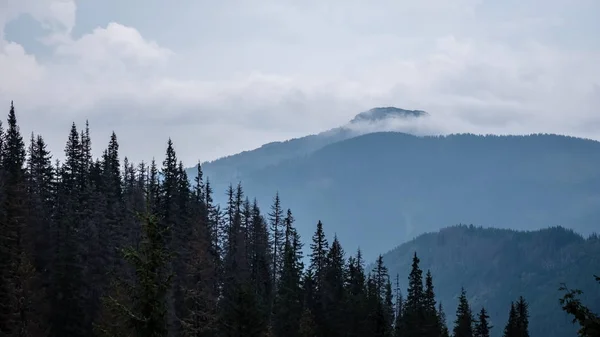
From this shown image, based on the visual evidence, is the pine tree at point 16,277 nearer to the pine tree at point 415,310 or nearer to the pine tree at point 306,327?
the pine tree at point 306,327

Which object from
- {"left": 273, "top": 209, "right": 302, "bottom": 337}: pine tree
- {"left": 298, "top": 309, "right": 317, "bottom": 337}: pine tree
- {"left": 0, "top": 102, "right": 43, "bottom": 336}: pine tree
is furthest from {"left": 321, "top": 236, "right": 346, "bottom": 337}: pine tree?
{"left": 0, "top": 102, "right": 43, "bottom": 336}: pine tree

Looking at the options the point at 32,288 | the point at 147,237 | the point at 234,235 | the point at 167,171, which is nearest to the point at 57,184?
the point at 167,171

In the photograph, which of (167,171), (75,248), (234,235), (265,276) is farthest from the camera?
(234,235)

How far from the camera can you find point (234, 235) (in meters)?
79.2

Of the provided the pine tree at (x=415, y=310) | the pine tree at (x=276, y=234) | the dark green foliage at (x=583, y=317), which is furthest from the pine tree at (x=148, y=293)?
the pine tree at (x=276, y=234)

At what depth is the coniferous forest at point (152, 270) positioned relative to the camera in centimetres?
3644

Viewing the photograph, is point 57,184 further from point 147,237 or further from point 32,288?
point 147,237

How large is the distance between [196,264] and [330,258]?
79.7ft

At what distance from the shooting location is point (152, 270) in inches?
834

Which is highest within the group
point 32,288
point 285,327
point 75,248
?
point 75,248

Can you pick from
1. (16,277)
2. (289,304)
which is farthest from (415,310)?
(16,277)

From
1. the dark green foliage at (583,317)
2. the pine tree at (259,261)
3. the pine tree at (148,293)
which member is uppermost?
the pine tree at (259,261)

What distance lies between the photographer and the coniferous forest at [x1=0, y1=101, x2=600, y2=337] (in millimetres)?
36438

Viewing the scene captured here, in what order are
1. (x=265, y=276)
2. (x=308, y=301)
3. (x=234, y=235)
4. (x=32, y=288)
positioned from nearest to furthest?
(x=32, y=288) → (x=308, y=301) → (x=265, y=276) → (x=234, y=235)
